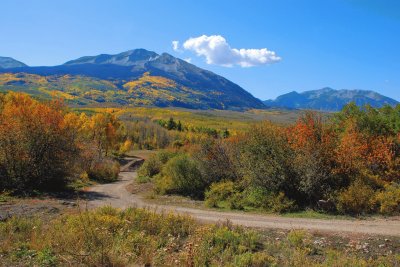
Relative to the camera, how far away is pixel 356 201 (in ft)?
62.5

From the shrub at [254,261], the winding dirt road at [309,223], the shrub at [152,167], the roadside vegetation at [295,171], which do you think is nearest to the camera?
the shrub at [254,261]

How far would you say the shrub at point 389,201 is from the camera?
18406 mm

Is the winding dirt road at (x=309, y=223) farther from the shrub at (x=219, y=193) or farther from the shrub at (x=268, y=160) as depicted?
the shrub at (x=268, y=160)

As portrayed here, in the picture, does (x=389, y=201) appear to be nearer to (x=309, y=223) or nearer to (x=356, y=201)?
(x=356, y=201)

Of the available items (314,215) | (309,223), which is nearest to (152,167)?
(314,215)

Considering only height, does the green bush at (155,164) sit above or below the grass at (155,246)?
below

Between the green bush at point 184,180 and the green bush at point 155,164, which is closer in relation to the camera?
the green bush at point 184,180

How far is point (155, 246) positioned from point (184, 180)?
651 inches

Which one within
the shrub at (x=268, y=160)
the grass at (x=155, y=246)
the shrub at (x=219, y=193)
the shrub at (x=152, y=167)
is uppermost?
the shrub at (x=268, y=160)

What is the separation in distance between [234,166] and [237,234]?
13.7m

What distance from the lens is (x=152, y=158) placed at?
3806 centimetres

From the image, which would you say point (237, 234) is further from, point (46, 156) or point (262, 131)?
point (46, 156)

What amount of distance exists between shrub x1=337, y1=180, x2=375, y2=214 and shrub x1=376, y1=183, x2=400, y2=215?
1.27 feet

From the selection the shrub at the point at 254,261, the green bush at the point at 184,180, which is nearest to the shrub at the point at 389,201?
the shrub at the point at 254,261
